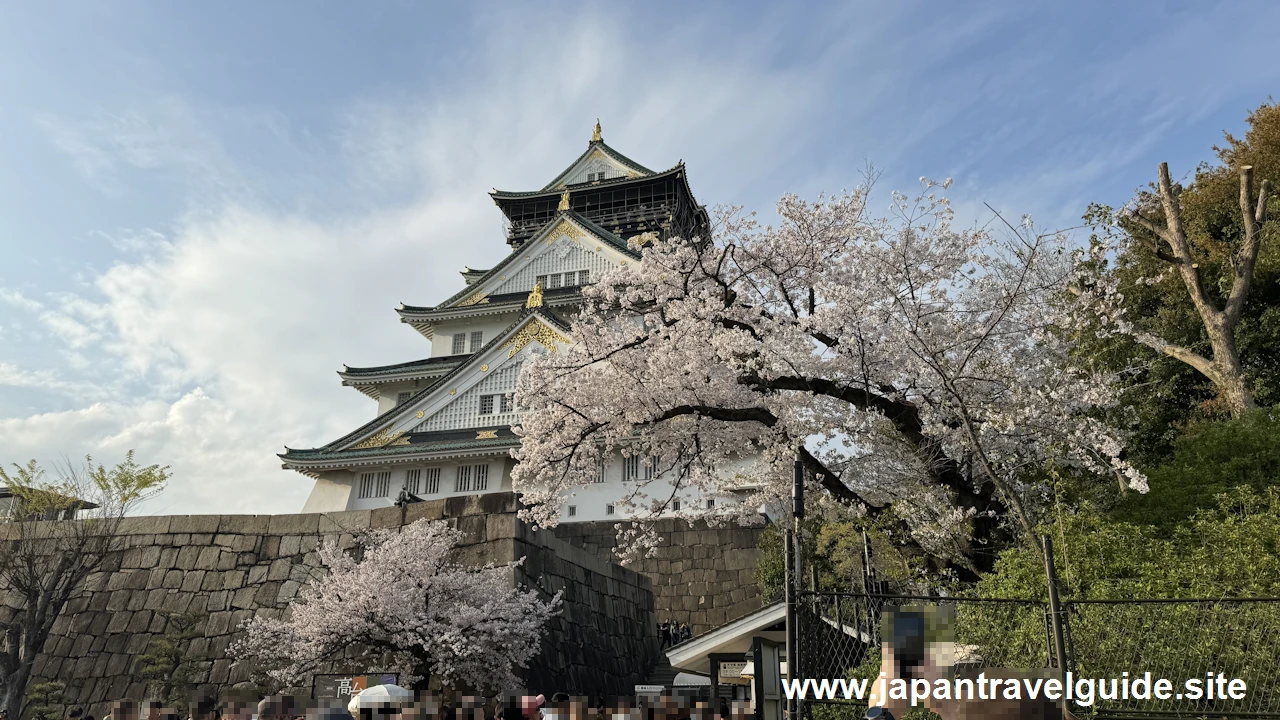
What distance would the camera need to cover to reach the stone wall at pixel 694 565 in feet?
75.7

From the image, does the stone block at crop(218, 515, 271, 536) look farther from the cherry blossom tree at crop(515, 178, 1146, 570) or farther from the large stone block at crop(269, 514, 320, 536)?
the cherry blossom tree at crop(515, 178, 1146, 570)

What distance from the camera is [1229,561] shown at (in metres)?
7.69

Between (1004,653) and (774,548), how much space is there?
1322 centimetres

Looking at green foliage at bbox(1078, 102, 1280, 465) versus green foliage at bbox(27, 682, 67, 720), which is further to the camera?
green foliage at bbox(1078, 102, 1280, 465)

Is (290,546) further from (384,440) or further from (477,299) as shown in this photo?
(477,299)

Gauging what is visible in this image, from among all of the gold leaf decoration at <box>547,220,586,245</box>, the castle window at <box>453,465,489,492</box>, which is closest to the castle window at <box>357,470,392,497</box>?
the castle window at <box>453,465,489,492</box>

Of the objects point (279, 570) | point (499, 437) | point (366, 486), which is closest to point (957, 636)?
point (279, 570)

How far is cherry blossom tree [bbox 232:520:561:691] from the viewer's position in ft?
40.8

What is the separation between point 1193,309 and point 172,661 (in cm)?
2217

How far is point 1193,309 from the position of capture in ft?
56.1

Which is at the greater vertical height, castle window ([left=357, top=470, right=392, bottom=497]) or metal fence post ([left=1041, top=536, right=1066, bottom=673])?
castle window ([left=357, top=470, right=392, bottom=497])

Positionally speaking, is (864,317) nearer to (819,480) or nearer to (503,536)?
(819,480)

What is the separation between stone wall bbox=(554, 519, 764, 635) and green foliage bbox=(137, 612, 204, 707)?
1117 cm

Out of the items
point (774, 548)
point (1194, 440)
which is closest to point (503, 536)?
point (774, 548)
